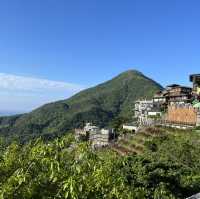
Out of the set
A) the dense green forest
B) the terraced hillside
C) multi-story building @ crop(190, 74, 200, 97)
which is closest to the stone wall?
the terraced hillside

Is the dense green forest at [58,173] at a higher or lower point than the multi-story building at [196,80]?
lower

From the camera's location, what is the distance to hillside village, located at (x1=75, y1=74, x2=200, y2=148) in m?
60.2

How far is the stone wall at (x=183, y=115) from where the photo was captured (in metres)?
59.0

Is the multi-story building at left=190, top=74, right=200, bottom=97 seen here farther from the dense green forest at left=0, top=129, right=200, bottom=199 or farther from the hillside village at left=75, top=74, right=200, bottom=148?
the dense green forest at left=0, top=129, right=200, bottom=199

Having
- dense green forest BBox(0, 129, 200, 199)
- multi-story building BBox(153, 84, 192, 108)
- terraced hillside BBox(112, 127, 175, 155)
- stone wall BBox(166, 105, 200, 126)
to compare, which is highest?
multi-story building BBox(153, 84, 192, 108)

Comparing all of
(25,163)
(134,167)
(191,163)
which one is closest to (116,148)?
(191,163)

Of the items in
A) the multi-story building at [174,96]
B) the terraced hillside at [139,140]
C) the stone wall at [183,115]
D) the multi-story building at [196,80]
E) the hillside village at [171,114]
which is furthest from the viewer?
the multi-story building at [174,96]

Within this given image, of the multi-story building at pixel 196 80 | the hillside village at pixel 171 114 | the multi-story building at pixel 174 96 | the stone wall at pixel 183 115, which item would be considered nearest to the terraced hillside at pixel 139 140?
the hillside village at pixel 171 114

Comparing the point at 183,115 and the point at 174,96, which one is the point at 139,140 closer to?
the point at 183,115

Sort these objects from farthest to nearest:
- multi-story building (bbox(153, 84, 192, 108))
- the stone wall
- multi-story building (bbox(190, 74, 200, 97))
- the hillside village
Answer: multi-story building (bbox(153, 84, 192, 108)), multi-story building (bbox(190, 74, 200, 97)), the hillside village, the stone wall

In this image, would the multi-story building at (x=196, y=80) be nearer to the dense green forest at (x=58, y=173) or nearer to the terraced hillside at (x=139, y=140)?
the terraced hillside at (x=139, y=140)

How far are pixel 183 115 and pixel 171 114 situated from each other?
3.44 metres

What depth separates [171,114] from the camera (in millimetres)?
64812

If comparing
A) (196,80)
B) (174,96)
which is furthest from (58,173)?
(174,96)
